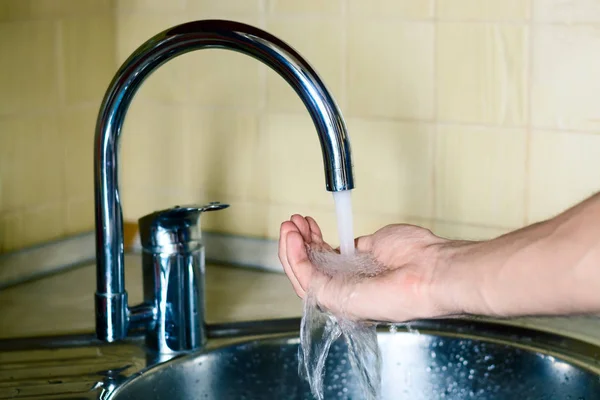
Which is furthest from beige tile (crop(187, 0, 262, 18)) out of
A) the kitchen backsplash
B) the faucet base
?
the faucet base

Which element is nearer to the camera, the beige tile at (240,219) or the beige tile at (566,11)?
the beige tile at (566,11)

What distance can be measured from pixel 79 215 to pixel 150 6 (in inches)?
11.7

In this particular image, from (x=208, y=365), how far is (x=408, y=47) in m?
0.42

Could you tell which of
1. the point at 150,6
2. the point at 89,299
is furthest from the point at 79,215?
the point at 150,6

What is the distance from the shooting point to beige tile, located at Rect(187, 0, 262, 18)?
1.23 m

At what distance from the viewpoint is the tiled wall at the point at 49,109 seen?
1202mm

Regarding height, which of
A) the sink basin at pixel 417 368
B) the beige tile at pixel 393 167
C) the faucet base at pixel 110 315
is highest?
the beige tile at pixel 393 167

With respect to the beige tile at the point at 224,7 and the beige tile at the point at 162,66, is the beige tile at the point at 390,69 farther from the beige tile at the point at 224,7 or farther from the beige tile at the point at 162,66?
the beige tile at the point at 162,66

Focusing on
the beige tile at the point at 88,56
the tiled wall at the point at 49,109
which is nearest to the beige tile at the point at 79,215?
the tiled wall at the point at 49,109

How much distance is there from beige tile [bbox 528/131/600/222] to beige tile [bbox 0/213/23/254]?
0.62 metres

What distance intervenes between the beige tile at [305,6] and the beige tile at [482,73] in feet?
0.46

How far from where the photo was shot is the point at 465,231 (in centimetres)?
112

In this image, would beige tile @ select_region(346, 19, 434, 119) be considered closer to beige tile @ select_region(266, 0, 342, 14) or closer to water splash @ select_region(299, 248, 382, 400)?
beige tile @ select_region(266, 0, 342, 14)

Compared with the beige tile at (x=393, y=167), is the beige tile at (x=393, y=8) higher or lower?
higher
